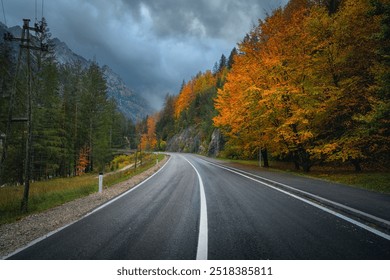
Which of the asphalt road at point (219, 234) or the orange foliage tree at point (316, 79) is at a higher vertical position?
the orange foliage tree at point (316, 79)

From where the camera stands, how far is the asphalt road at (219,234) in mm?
3459

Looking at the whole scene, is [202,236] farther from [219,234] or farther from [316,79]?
[316,79]

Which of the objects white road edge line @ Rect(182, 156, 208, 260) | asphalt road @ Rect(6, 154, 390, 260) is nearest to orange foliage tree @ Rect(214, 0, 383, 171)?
asphalt road @ Rect(6, 154, 390, 260)

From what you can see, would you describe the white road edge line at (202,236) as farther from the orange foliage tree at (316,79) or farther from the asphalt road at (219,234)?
the orange foliage tree at (316,79)

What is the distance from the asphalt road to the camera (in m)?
3.46

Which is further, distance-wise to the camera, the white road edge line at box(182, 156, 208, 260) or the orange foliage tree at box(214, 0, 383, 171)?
the orange foliage tree at box(214, 0, 383, 171)

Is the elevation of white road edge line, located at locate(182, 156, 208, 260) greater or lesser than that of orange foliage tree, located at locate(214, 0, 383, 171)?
lesser

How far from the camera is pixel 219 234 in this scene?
13.9 ft

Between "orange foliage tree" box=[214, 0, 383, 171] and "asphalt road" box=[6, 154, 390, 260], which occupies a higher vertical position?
"orange foliage tree" box=[214, 0, 383, 171]

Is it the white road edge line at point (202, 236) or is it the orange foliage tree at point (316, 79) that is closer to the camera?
the white road edge line at point (202, 236)

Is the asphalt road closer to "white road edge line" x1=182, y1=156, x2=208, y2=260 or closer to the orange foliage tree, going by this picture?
"white road edge line" x1=182, y1=156, x2=208, y2=260

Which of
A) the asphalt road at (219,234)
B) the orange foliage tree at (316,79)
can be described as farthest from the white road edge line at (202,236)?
the orange foliage tree at (316,79)

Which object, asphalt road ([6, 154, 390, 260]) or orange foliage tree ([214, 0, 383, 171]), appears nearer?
asphalt road ([6, 154, 390, 260])
